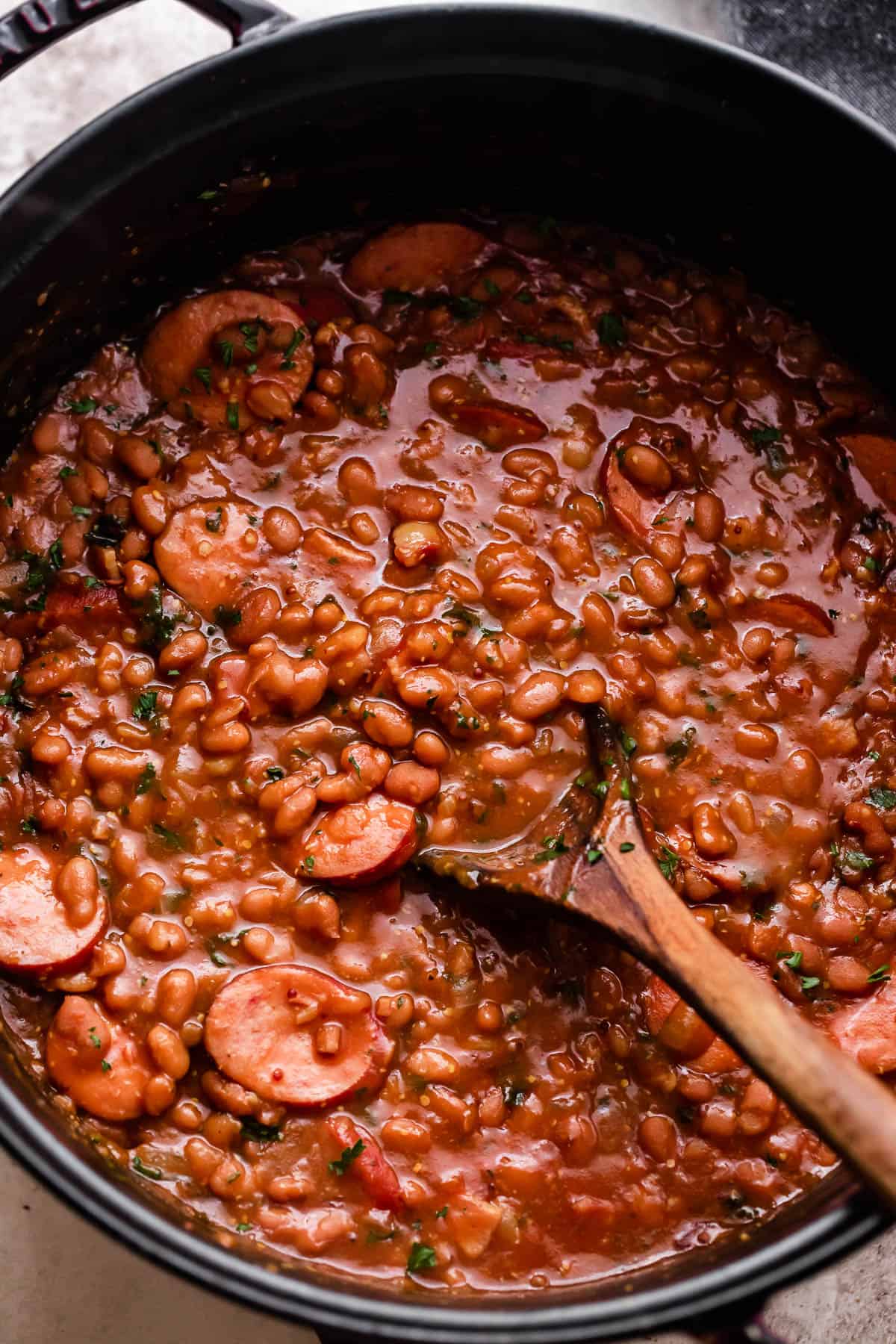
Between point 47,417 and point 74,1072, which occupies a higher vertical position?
point 47,417

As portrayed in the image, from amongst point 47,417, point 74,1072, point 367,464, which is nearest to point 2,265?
point 47,417

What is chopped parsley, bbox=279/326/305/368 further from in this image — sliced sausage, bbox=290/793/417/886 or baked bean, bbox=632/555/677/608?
sliced sausage, bbox=290/793/417/886

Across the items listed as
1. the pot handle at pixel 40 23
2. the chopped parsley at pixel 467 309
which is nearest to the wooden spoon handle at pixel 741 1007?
the chopped parsley at pixel 467 309

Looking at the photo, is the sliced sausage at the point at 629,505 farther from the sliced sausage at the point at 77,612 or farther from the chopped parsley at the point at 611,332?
the sliced sausage at the point at 77,612

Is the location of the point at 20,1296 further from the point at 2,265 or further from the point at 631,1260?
the point at 2,265

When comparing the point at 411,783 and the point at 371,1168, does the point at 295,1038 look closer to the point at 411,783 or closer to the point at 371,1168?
the point at 371,1168
